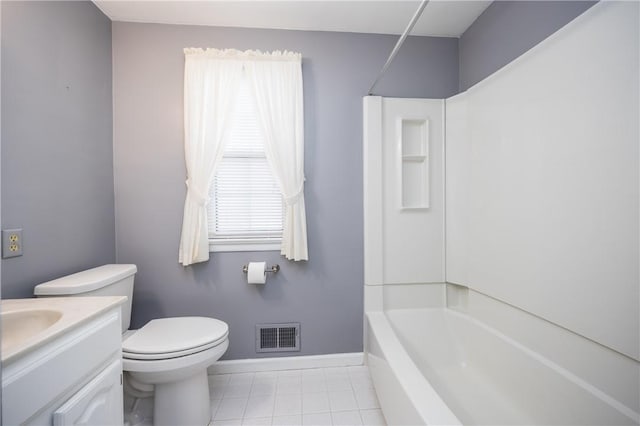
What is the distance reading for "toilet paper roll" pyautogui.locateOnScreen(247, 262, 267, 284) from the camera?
5.84 feet

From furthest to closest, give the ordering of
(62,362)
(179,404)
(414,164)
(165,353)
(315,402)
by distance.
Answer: (414,164), (315,402), (179,404), (165,353), (62,362)

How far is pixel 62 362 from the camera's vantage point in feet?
Answer: 2.71

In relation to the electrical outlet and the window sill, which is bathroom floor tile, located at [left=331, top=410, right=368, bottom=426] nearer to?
the window sill

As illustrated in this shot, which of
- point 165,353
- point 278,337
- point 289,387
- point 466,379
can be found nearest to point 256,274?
point 278,337

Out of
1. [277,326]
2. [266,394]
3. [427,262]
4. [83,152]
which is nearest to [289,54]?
[83,152]

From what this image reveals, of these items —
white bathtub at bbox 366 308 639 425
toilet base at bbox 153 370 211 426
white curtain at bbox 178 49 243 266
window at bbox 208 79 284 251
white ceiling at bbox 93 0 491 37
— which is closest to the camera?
white bathtub at bbox 366 308 639 425

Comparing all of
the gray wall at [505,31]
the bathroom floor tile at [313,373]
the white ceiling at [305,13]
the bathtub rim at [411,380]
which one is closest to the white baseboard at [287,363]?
the bathroom floor tile at [313,373]

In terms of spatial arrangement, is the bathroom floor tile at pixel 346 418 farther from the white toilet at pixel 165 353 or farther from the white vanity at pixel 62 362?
the white vanity at pixel 62 362

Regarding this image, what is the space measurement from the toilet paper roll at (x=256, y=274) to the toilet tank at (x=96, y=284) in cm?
67

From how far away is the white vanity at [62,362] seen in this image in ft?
2.36

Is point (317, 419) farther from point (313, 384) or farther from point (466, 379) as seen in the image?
point (466, 379)

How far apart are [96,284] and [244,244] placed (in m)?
0.80

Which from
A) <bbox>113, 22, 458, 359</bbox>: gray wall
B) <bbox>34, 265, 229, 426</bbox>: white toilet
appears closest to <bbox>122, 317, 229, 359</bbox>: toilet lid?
<bbox>34, 265, 229, 426</bbox>: white toilet

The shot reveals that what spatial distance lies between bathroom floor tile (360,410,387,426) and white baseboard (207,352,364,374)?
41 centimetres
